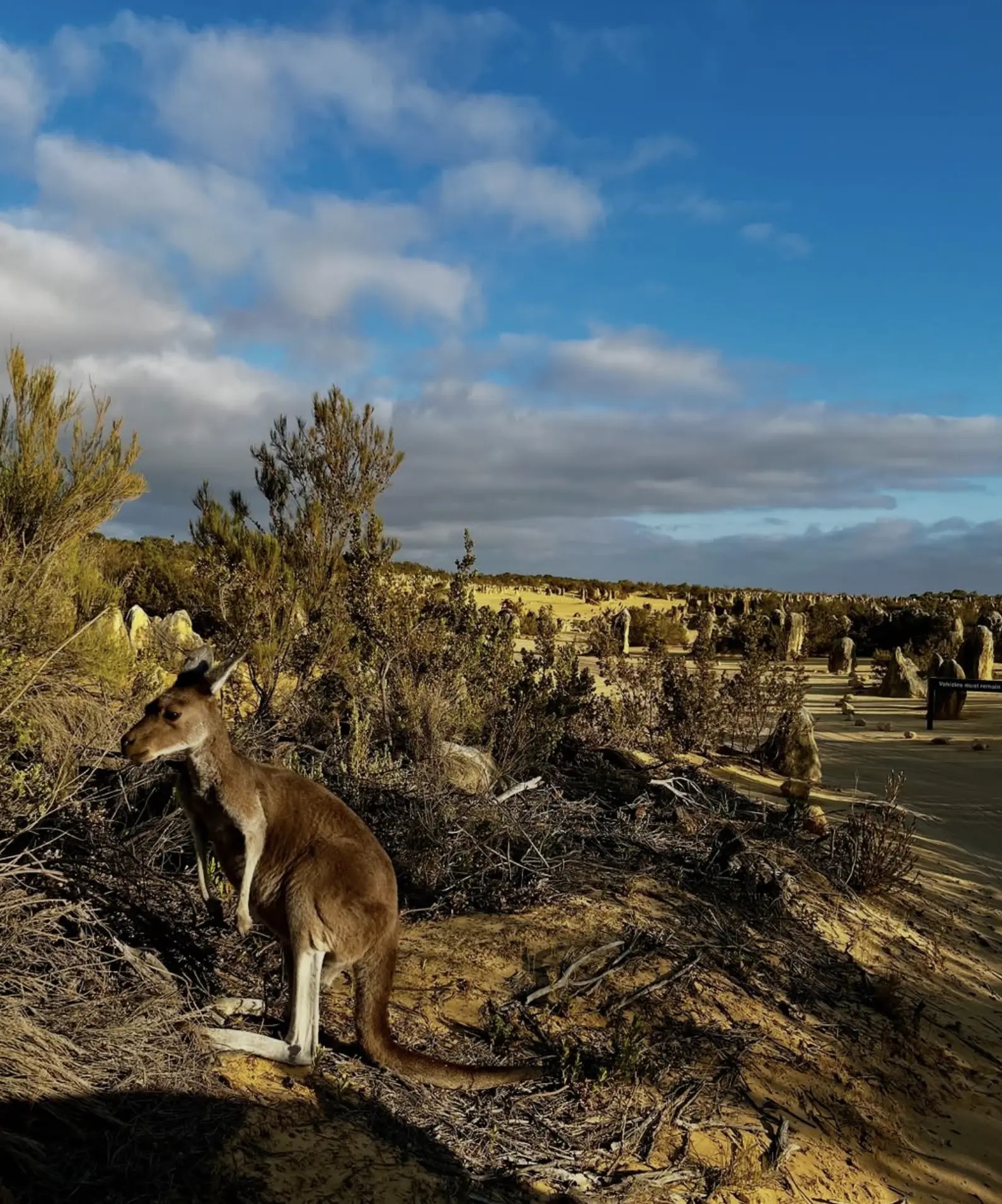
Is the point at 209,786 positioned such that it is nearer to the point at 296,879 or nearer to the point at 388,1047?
→ the point at 296,879

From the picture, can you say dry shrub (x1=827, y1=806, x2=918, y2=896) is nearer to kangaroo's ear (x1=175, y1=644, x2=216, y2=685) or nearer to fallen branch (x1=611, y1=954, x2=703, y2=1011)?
fallen branch (x1=611, y1=954, x2=703, y2=1011)

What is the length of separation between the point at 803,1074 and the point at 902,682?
1960 centimetres

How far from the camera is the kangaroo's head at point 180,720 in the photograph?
3.60 m

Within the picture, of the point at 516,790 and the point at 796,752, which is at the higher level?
the point at 516,790

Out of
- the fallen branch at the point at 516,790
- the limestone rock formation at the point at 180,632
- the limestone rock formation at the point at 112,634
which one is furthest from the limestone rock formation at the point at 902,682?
the limestone rock formation at the point at 112,634

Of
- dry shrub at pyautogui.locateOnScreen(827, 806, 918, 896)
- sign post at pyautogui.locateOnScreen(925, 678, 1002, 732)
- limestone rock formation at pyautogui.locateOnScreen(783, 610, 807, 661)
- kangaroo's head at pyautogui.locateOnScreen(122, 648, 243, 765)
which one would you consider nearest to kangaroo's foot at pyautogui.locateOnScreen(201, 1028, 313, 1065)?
kangaroo's head at pyautogui.locateOnScreen(122, 648, 243, 765)

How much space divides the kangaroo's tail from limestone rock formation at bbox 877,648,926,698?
21196mm

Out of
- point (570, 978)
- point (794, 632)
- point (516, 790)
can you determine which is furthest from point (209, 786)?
point (794, 632)

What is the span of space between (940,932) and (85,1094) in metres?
7.08

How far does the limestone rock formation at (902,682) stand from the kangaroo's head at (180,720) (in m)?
22.0

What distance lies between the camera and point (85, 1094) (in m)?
3.25

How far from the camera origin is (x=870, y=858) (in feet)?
25.8

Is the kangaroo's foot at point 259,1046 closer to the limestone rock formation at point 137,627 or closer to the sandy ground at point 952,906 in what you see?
the sandy ground at point 952,906

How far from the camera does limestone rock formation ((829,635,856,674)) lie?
91.2 feet
